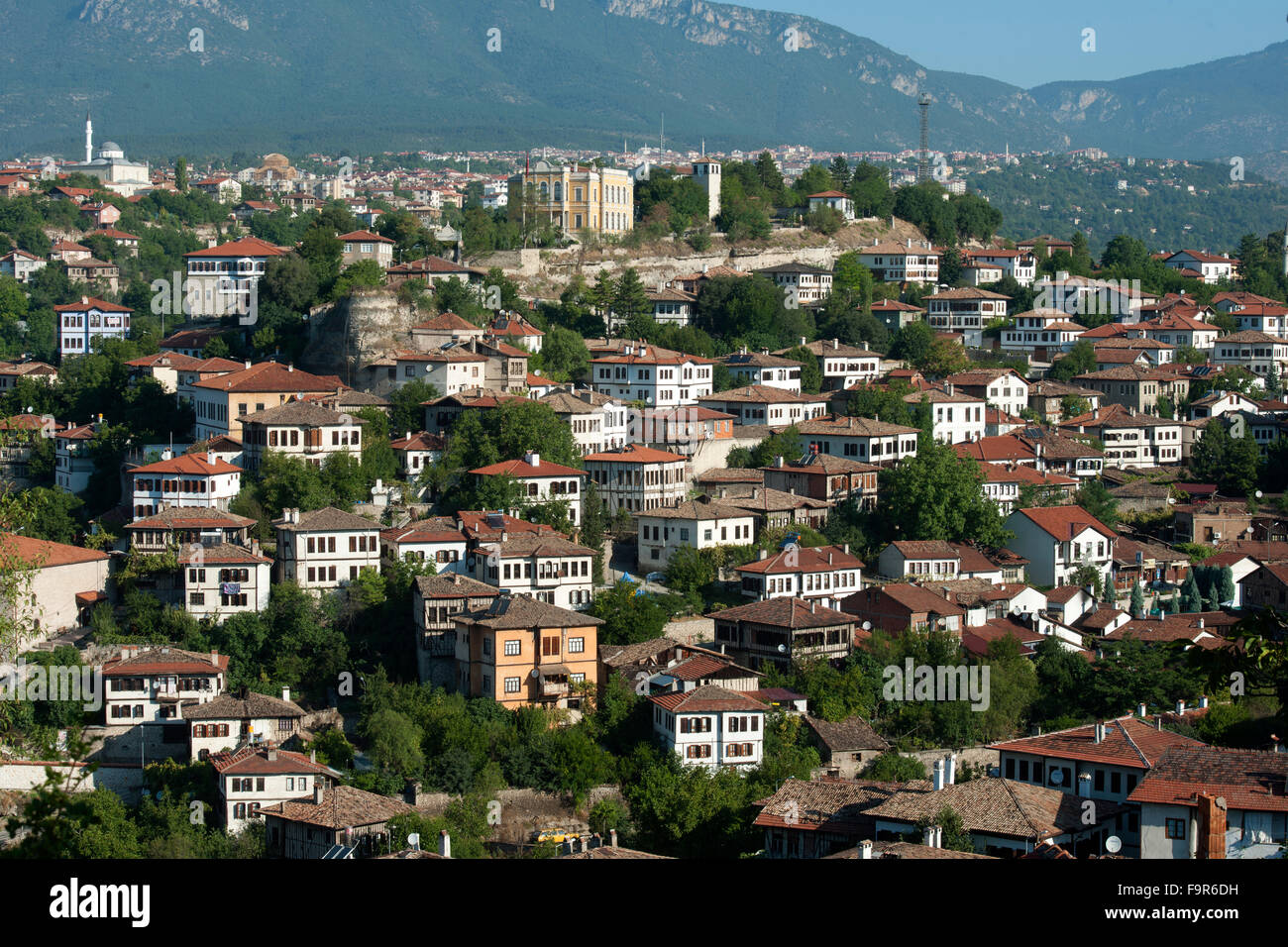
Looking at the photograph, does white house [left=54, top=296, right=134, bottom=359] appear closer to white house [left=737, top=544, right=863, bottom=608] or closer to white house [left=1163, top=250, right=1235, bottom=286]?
white house [left=737, top=544, right=863, bottom=608]

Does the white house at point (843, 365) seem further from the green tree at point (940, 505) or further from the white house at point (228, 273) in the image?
the white house at point (228, 273)

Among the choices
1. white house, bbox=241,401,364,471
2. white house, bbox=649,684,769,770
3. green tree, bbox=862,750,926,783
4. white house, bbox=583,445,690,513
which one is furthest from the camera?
white house, bbox=583,445,690,513

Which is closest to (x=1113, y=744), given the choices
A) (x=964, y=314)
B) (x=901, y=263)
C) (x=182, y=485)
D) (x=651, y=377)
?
(x=182, y=485)

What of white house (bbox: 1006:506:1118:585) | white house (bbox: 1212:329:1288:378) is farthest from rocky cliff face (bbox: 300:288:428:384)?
white house (bbox: 1212:329:1288:378)

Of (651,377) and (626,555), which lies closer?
(626,555)

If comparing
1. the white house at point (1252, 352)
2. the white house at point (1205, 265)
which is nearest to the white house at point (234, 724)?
the white house at point (1252, 352)

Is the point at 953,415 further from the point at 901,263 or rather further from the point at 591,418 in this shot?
the point at 901,263

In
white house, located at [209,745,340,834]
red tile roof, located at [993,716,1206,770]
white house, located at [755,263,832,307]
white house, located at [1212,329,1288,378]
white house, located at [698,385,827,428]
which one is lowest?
white house, located at [209,745,340,834]
